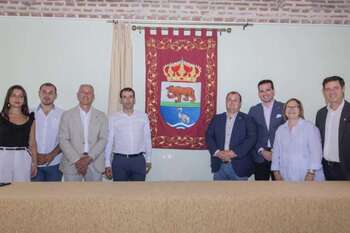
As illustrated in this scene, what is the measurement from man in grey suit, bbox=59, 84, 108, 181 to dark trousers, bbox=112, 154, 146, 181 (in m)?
0.17

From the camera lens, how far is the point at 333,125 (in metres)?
2.93

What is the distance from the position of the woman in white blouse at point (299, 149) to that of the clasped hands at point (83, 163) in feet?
6.74

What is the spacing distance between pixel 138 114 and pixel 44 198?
229cm

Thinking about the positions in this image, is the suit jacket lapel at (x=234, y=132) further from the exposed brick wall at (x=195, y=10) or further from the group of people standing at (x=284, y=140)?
the exposed brick wall at (x=195, y=10)

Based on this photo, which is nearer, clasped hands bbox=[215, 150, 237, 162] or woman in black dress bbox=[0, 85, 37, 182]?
woman in black dress bbox=[0, 85, 37, 182]

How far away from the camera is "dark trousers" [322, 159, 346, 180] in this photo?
2830 millimetres

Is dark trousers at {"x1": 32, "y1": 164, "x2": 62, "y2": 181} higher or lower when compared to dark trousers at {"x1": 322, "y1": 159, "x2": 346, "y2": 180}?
lower

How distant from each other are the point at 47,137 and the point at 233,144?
2.12 metres

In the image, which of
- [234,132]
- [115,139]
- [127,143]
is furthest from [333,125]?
[115,139]

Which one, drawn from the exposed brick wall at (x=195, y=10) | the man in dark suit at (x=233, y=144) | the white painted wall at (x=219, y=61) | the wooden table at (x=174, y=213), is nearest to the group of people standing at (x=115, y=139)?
the man in dark suit at (x=233, y=144)

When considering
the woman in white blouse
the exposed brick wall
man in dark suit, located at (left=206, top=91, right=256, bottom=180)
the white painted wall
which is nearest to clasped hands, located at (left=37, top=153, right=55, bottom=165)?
the white painted wall

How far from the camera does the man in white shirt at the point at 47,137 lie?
354 centimetres

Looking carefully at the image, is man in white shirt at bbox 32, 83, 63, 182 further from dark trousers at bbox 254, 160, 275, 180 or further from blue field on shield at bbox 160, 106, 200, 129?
dark trousers at bbox 254, 160, 275, 180

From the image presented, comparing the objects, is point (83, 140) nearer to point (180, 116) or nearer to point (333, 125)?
point (180, 116)
